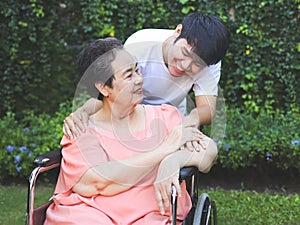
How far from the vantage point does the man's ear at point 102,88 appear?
2498 mm

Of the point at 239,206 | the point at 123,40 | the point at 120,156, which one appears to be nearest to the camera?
the point at 120,156

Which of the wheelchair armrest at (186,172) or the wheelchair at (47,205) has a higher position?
the wheelchair armrest at (186,172)

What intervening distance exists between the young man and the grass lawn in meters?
1.16

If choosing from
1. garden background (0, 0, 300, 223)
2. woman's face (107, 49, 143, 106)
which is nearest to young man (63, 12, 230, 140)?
woman's face (107, 49, 143, 106)

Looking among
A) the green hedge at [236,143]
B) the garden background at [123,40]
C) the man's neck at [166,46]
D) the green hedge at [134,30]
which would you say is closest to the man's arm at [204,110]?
the man's neck at [166,46]

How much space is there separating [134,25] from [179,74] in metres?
2.59

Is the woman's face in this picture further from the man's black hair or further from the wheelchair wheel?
the wheelchair wheel

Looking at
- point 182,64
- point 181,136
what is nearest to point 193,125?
point 181,136

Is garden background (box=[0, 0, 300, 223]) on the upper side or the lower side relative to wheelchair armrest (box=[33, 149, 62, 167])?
lower

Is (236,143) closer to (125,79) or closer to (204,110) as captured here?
(204,110)

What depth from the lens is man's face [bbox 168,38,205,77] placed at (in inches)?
101

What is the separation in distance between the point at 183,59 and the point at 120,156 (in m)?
0.46

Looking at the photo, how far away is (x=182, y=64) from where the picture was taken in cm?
259

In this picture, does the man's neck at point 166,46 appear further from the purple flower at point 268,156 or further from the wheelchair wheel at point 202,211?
the purple flower at point 268,156
